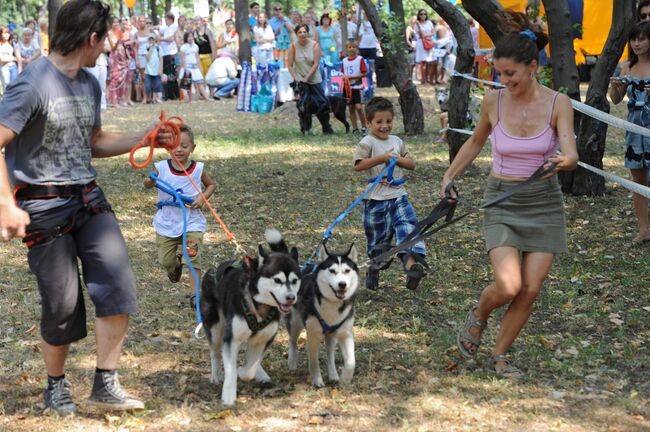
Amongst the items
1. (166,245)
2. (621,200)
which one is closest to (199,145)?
(621,200)

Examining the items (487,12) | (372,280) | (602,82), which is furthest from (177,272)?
(602,82)

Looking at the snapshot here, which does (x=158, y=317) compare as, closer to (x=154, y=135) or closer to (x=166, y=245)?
(x=166, y=245)

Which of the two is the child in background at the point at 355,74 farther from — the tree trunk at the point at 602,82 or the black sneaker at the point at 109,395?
the black sneaker at the point at 109,395

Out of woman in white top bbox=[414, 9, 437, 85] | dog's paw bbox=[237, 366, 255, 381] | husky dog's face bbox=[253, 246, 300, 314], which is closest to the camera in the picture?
husky dog's face bbox=[253, 246, 300, 314]

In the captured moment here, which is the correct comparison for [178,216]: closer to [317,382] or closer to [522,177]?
[317,382]

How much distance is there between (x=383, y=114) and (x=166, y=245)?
2000 millimetres

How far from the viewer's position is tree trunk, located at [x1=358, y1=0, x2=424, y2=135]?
1567 centimetres

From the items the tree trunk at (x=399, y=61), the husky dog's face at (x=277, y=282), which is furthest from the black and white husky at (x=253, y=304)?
the tree trunk at (x=399, y=61)

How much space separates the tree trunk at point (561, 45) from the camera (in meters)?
10.5

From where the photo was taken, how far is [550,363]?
234 inches

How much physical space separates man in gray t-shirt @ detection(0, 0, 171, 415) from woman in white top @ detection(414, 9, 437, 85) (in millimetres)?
24225

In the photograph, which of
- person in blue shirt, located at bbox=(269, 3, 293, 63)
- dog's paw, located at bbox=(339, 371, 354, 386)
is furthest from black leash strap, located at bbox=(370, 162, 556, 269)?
person in blue shirt, located at bbox=(269, 3, 293, 63)

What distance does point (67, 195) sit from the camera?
468 cm

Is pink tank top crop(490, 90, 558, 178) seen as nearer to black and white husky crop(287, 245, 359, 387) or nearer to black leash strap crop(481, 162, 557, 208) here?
black leash strap crop(481, 162, 557, 208)
